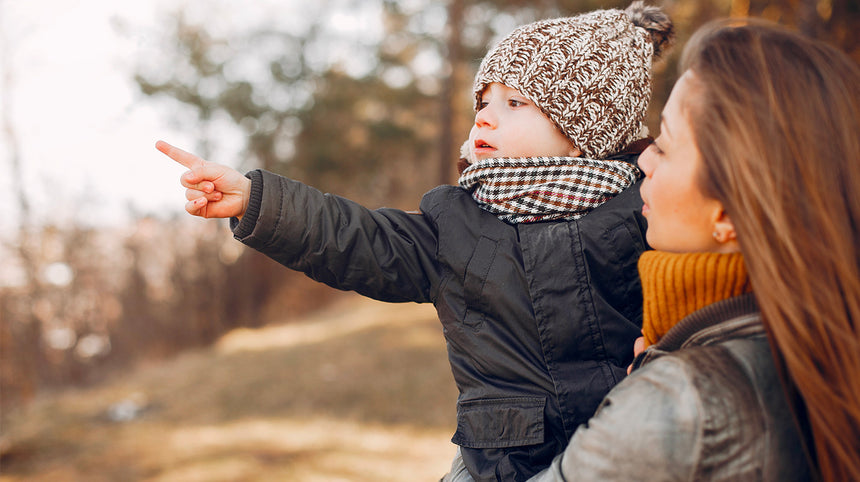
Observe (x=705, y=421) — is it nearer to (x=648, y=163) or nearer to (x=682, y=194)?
(x=682, y=194)

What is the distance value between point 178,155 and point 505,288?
88cm

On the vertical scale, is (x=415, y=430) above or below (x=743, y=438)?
below

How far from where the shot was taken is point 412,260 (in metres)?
1.61

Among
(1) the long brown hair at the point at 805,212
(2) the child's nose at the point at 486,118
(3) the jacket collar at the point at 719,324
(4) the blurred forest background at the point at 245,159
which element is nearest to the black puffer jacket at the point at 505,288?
(2) the child's nose at the point at 486,118

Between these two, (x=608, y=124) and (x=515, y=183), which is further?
(x=608, y=124)

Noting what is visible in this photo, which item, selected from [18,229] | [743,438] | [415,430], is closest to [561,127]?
[743,438]

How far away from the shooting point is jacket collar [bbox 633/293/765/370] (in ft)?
3.42

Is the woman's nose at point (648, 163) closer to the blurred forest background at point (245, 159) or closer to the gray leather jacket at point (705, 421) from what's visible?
the gray leather jacket at point (705, 421)

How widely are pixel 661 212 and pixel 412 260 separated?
2.21ft

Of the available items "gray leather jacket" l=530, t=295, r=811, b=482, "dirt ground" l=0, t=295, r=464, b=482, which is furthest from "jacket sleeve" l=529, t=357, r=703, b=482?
"dirt ground" l=0, t=295, r=464, b=482

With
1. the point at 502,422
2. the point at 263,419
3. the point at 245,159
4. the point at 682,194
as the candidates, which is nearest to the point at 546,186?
the point at 682,194

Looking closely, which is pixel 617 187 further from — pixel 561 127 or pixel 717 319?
pixel 717 319

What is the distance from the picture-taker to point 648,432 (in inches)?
38.5

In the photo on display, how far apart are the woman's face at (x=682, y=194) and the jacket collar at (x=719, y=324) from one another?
0.11m
